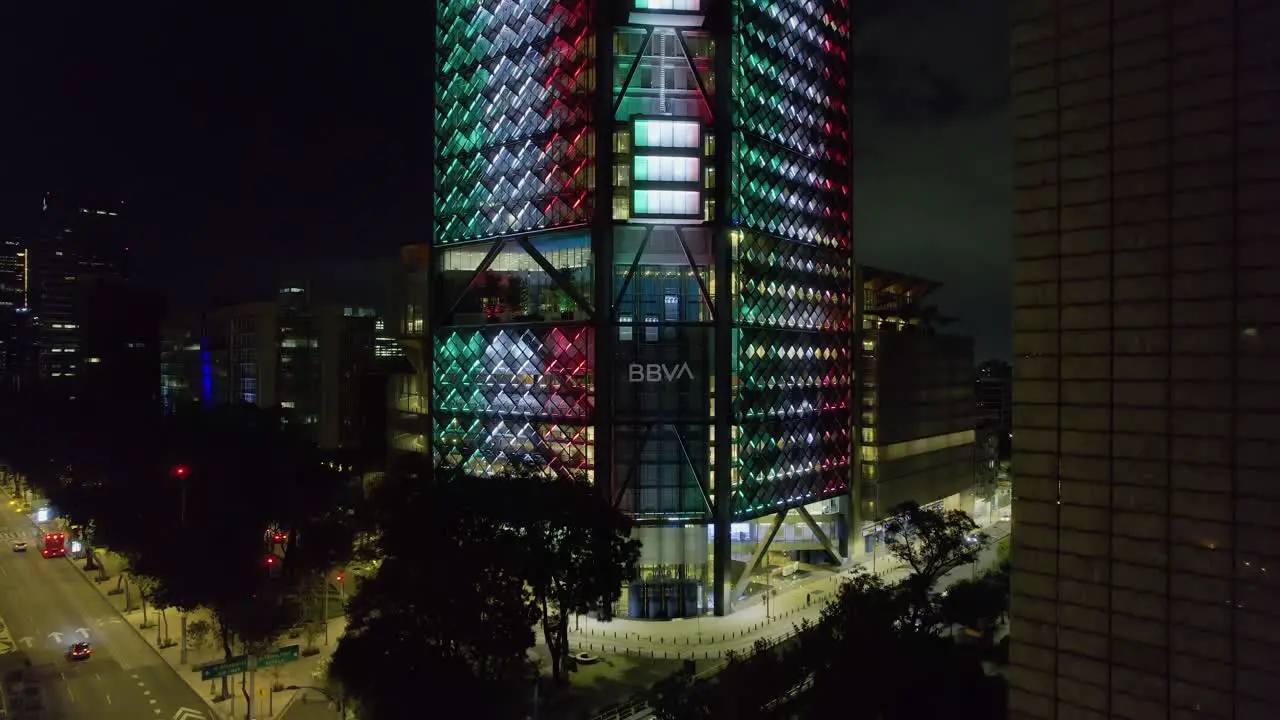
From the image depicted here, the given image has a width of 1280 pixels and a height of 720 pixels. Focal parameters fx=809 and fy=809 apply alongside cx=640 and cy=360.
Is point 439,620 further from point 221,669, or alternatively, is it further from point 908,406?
point 908,406

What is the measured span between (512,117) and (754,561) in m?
38.9

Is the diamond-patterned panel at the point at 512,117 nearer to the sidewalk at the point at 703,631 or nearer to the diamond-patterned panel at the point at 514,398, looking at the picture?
the diamond-patterned panel at the point at 514,398

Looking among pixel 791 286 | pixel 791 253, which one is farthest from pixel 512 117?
pixel 791 286

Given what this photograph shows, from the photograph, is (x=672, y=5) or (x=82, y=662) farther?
(x=672, y=5)

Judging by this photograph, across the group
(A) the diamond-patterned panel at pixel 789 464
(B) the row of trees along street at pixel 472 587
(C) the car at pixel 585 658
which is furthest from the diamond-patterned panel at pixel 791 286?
(C) the car at pixel 585 658

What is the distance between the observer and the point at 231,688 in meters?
36.7

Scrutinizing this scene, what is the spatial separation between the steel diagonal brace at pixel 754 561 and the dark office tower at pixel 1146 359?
39.9 metres

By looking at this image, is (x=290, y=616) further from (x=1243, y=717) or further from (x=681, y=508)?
(x=1243, y=717)

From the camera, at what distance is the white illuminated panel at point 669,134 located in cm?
5788

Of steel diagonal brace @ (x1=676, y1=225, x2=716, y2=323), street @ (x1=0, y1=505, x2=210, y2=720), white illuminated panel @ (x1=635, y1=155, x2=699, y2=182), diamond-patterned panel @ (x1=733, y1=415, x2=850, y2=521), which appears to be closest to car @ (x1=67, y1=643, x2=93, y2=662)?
street @ (x1=0, y1=505, x2=210, y2=720)

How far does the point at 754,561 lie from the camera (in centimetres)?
5944

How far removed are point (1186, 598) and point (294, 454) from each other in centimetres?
5932

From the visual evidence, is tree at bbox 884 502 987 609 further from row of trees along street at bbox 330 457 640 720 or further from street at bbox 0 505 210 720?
street at bbox 0 505 210 720

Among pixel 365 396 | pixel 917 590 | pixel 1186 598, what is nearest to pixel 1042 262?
pixel 1186 598
